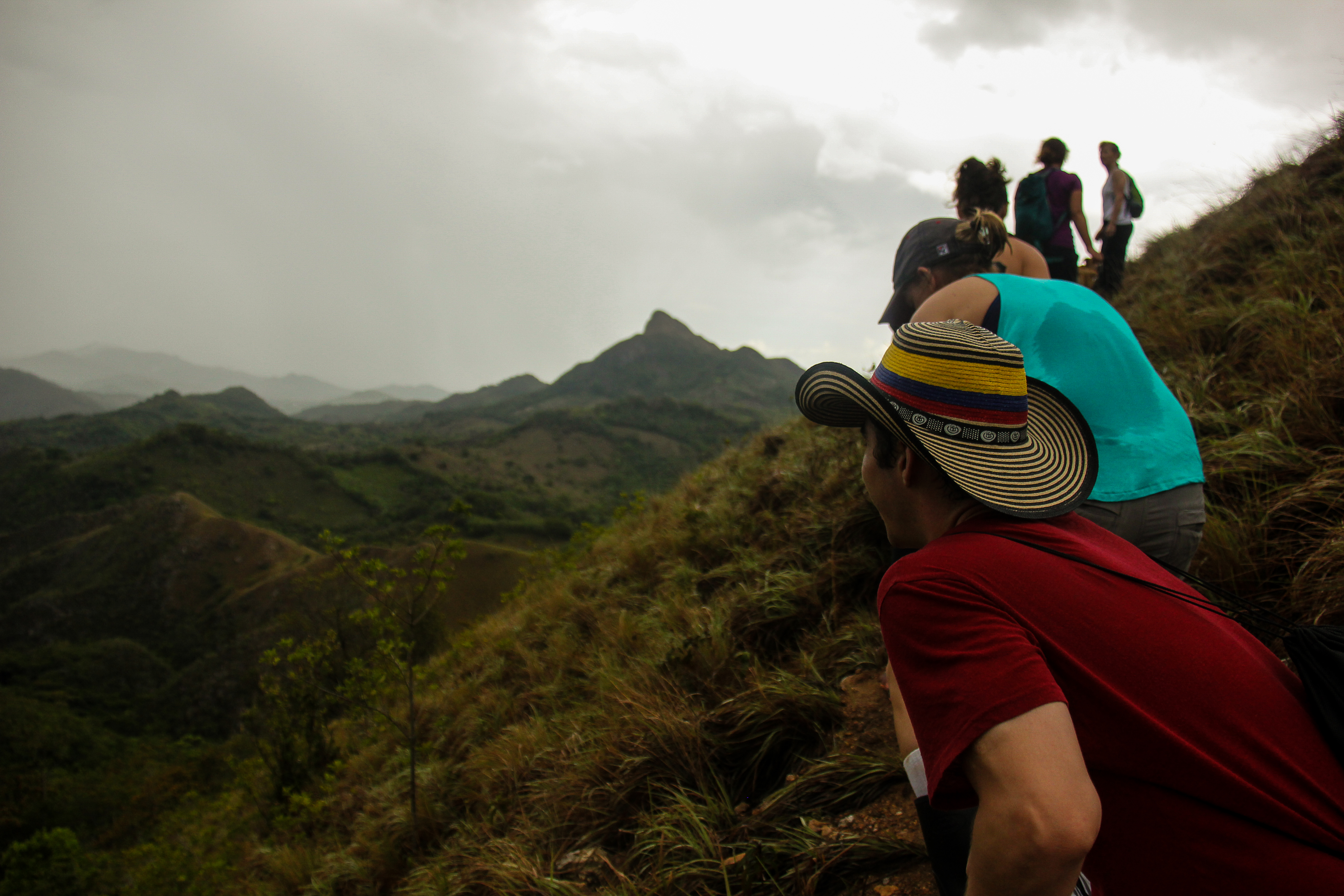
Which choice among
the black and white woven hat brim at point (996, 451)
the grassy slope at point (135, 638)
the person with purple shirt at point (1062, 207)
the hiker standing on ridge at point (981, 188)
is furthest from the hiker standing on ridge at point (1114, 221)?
the grassy slope at point (135, 638)

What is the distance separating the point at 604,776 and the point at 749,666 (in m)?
0.92

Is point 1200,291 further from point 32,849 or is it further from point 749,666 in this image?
point 32,849

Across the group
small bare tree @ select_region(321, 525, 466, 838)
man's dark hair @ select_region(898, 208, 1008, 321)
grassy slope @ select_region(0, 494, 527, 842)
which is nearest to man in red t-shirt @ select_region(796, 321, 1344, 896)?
man's dark hair @ select_region(898, 208, 1008, 321)

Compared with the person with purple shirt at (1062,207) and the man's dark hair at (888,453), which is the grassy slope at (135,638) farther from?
the man's dark hair at (888,453)

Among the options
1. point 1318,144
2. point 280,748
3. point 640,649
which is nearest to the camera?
point 640,649

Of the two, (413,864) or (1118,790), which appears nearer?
(1118,790)

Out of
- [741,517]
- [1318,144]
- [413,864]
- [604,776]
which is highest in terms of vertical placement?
[1318,144]

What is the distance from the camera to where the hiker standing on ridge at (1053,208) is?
17.7ft

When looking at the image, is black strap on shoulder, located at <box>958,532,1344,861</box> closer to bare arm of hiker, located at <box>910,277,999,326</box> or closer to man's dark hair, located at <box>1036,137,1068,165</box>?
bare arm of hiker, located at <box>910,277,999,326</box>

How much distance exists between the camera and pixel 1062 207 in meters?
5.54

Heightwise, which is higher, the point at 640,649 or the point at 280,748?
the point at 640,649

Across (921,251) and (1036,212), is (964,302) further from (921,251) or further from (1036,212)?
(1036,212)

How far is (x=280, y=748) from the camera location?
1049 cm

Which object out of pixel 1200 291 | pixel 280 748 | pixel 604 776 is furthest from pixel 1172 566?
pixel 280 748
